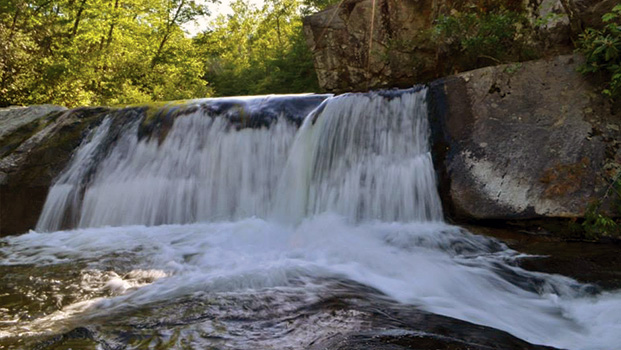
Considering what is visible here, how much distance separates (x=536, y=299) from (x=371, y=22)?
988cm

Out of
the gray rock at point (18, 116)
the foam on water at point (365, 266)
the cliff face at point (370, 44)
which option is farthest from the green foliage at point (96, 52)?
the foam on water at point (365, 266)

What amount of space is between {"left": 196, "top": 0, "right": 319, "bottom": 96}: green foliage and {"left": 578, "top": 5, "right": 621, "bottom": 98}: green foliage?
54.0 feet

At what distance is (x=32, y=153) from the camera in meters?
7.89

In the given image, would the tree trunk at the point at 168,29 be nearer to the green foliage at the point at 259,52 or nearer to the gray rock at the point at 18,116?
the green foliage at the point at 259,52

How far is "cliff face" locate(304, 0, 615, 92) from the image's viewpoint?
977 cm

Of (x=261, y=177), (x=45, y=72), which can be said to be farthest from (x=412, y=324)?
(x=45, y=72)

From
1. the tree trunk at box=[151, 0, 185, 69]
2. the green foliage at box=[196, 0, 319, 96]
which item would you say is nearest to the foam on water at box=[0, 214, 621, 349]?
the tree trunk at box=[151, 0, 185, 69]

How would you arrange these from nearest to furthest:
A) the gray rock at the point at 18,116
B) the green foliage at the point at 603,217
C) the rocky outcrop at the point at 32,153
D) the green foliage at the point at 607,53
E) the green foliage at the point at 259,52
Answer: the green foliage at the point at 603,217 < the green foliage at the point at 607,53 < the rocky outcrop at the point at 32,153 < the gray rock at the point at 18,116 < the green foliage at the point at 259,52

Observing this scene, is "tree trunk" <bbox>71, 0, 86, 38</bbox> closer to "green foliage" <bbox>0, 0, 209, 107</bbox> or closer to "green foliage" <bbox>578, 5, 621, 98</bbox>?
"green foliage" <bbox>0, 0, 209, 107</bbox>

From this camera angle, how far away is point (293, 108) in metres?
7.25

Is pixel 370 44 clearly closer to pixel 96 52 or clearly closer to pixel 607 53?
pixel 607 53

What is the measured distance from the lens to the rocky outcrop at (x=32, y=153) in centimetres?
732

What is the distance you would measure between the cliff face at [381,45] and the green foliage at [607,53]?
8.73 feet

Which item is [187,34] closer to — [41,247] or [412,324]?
[41,247]
